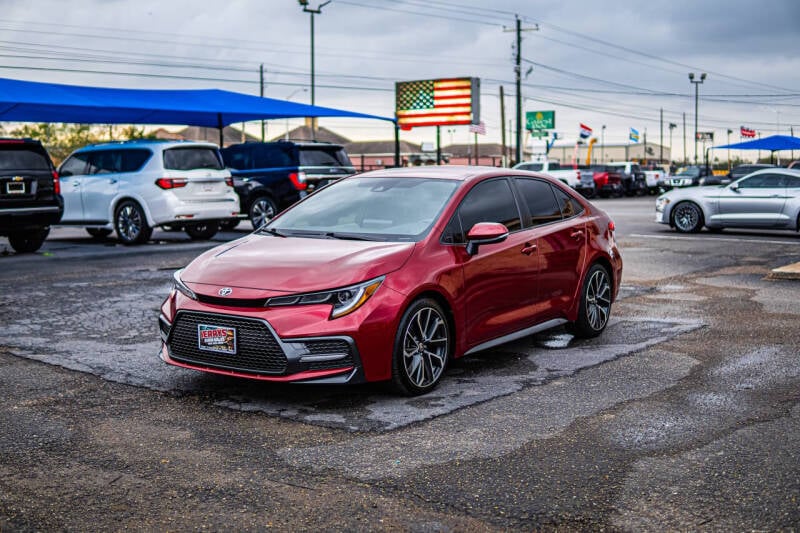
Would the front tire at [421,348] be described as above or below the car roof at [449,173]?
below

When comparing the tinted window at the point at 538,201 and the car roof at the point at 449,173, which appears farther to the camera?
the tinted window at the point at 538,201

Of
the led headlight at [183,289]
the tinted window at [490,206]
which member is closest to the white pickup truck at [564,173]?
the tinted window at [490,206]

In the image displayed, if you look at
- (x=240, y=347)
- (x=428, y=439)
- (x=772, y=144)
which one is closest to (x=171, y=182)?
(x=240, y=347)

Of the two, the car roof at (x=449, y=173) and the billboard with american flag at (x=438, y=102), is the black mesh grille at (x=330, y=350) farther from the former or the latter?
the billboard with american flag at (x=438, y=102)

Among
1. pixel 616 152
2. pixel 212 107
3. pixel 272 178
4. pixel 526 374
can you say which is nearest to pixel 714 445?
pixel 526 374

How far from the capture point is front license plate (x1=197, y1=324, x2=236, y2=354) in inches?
225

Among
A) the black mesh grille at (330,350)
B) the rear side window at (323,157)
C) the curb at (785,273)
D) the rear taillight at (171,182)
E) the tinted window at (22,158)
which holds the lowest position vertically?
the curb at (785,273)

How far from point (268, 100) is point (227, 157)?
590 cm

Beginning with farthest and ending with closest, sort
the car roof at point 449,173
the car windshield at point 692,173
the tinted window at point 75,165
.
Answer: the car windshield at point 692,173, the tinted window at point 75,165, the car roof at point 449,173

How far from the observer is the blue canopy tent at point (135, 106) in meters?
20.3

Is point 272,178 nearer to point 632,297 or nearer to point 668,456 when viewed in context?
point 632,297

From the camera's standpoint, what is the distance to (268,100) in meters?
26.5

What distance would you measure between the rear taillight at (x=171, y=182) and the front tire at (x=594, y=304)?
424 inches

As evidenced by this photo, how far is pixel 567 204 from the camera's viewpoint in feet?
26.4
